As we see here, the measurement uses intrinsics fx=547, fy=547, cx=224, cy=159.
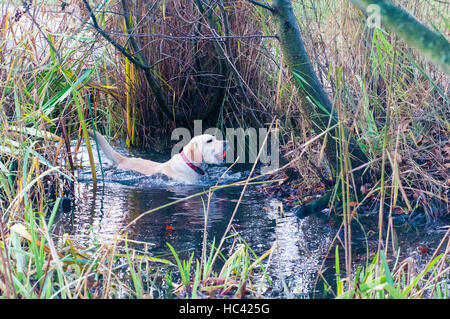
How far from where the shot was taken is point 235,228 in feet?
12.5

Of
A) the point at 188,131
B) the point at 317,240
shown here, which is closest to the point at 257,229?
the point at 317,240

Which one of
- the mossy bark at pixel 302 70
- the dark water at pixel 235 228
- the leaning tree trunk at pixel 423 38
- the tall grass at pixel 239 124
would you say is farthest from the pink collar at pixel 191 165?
the leaning tree trunk at pixel 423 38

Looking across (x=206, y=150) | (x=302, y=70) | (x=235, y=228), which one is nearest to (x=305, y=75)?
(x=302, y=70)

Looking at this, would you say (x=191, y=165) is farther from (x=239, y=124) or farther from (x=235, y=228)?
(x=235, y=228)

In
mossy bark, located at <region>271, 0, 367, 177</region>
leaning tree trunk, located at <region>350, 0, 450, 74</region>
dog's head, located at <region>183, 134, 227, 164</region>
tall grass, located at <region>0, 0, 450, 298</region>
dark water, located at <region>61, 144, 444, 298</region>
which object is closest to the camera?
leaning tree trunk, located at <region>350, 0, 450, 74</region>

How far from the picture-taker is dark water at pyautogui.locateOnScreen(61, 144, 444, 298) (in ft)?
9.81

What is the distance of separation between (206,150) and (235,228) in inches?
78.9

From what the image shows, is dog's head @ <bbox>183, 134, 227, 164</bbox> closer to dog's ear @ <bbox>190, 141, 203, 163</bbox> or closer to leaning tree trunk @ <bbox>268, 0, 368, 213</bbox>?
dog's ear @ <bbox>190, 141, 203, 163</bbox>

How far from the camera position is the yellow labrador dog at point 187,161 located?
224 inches

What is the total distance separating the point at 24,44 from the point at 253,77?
235 centimetres

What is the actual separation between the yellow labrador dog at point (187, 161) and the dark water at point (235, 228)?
209 millimetres

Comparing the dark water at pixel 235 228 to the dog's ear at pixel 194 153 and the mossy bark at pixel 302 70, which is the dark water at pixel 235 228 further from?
the mossy bark at pixel 302 70

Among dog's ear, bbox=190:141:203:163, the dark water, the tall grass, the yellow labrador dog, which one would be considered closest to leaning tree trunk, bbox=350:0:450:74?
the tall grass

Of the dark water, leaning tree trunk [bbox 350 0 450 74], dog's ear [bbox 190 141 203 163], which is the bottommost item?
the dark water
